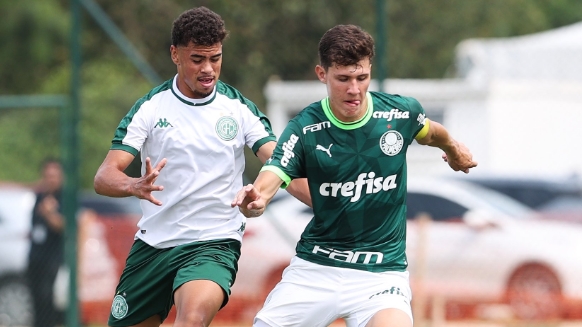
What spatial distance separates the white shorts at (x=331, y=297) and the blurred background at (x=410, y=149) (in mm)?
4724

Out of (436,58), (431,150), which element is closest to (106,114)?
(431,150)

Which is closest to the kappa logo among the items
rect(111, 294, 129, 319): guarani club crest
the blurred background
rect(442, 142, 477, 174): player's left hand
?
rect(111, 294, 129, 319): guarani club crest

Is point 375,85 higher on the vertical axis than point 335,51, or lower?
higher

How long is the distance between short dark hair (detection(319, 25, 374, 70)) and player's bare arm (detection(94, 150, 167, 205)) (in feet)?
3.46

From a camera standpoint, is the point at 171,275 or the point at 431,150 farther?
the point at 431,150

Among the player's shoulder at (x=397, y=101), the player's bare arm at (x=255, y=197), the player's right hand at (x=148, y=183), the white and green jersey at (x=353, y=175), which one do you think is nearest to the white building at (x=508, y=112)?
the player's shoulder at (x=397, y=101)

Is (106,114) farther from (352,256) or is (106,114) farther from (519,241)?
(352,256)

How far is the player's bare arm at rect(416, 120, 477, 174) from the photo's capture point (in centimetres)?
605

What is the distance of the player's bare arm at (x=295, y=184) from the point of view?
20.1 feet

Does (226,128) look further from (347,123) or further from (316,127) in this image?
(347,123)

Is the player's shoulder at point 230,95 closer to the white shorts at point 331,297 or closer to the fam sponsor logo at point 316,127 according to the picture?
the fam sponsor logo at point 316,127

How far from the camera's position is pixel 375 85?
10594 mm

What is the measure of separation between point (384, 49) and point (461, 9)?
1571 centimetres

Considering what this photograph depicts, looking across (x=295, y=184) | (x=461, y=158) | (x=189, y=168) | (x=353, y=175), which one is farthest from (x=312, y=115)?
(x=461, y=158)
